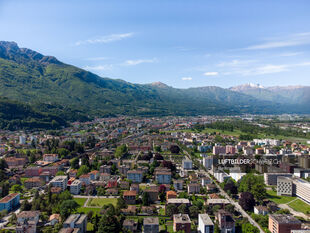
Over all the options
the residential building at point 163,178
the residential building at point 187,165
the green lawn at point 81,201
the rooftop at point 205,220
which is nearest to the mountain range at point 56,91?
the residential building at point 187,165

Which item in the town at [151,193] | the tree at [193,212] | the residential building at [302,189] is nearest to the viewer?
the town at [151,193]

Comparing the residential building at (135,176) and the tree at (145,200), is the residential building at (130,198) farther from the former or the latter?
the residential building at (135,176)

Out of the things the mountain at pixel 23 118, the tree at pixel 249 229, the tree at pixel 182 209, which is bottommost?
the tree at pixel 249 229

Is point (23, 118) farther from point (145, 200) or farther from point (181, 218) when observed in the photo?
point (181, 218)

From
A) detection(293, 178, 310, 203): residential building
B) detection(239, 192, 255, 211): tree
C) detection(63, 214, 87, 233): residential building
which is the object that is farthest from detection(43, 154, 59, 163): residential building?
detection(293, 178, 310, 203): residential building

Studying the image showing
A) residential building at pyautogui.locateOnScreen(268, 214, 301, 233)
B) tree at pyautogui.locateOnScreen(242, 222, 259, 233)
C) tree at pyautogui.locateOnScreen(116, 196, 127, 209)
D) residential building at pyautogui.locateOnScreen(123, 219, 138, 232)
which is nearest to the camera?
residential building at pyautogui.locateOnScreen(268, 214, 301, 233)

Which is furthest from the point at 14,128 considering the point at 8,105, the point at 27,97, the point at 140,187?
the point at 140,187

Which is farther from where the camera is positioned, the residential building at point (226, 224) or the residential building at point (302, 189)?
the residential building at point (302, 189)

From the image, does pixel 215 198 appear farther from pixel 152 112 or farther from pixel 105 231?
pixel 152 112

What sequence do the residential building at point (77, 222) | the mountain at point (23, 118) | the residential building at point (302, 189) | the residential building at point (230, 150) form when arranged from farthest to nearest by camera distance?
the mountain at point (23, 118) → the residential building at point (230, 150) → the residential building at point (302, 189) → the residential building at point (77, 222)

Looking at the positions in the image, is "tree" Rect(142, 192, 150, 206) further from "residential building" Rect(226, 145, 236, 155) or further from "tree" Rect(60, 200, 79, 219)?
"residential building" Rect(226, 145, 236, 155)

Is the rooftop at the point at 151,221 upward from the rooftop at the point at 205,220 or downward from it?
downward
